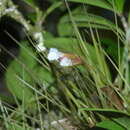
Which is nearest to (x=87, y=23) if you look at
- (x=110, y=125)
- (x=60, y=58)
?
(x=60, y=58)

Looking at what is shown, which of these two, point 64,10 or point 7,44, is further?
point 7,44

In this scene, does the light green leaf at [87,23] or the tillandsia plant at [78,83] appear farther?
the light green leaf at [87,23]

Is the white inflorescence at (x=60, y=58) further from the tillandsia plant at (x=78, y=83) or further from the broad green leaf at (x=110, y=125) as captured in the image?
A: the broad green leaf at (x=110, y=125)

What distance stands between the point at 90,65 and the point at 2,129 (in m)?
0.20

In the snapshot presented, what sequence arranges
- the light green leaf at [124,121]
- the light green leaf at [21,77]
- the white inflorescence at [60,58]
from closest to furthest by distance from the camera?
1. the light green leaf at [124,121]
2. the white inflorescence at [60,58]
3. the light green leaf at [21,77]

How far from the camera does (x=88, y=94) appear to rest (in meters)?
0.73

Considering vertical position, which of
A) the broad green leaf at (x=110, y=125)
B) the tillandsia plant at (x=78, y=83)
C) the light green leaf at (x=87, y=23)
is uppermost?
the light green leaf at (x=87, y=23)

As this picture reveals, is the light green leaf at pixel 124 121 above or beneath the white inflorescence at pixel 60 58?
beneath

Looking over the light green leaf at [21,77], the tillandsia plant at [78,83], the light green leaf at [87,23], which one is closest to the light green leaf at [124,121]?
the tillandsia plant at [78,83]

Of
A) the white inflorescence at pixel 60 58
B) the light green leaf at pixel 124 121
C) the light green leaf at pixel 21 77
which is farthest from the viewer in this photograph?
the light green leaf at pixel 21 77

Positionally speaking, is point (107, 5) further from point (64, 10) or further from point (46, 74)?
point (64, 10)

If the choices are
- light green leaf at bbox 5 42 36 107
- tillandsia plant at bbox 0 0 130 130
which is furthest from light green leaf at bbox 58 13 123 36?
light green leaf at bbox 5 42 36 107

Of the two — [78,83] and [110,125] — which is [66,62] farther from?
[110,125]

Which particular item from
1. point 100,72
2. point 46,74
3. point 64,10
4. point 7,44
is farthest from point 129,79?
point 7,44
